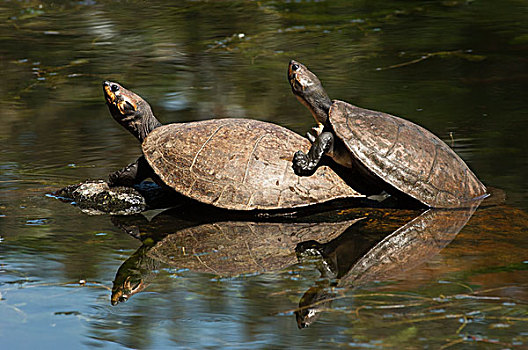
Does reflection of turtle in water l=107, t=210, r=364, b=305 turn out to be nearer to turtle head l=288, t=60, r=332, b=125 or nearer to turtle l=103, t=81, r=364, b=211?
turtle l=103, t=81, r=364, b=211

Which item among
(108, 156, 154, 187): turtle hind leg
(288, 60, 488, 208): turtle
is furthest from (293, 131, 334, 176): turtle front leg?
(108, 156, 154, 187): turtle hind leg

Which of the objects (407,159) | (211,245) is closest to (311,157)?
(407,159)

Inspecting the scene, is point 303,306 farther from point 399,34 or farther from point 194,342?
point 399,34

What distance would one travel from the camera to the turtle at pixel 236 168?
477 cm

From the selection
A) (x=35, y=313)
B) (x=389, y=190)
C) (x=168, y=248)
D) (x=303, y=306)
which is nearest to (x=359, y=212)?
(x=389, y=190)

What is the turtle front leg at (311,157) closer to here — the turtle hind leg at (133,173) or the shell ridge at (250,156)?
the shell ridge at (250,156)

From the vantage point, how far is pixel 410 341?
2.99 metres

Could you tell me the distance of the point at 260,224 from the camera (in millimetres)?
4766

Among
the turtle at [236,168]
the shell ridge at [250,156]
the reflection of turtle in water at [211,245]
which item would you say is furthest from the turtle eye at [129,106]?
the shell ridge at [250,156]

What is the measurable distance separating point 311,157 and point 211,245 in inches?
37.2

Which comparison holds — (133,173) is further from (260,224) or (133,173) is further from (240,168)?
(260,224)

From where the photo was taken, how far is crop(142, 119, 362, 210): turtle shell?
15.7 feet

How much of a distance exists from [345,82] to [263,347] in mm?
5890

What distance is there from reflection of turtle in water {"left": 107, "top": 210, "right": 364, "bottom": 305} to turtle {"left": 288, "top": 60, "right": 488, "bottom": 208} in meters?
0.39
